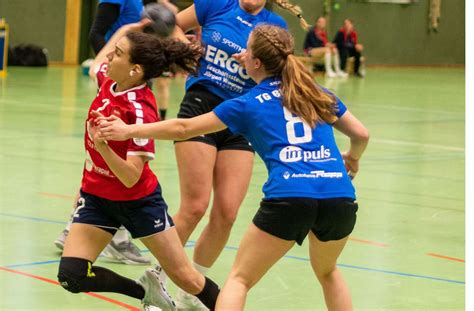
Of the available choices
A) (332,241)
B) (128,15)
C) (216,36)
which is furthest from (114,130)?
(128,15)

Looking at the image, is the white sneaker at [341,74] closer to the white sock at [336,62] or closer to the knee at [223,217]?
the white sock at [336,62]

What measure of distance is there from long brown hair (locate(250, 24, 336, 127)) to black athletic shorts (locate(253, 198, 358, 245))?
1.22 feet

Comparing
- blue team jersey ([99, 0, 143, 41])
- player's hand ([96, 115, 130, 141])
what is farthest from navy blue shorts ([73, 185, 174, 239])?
blue team jersey ([99, 0, 143, 41])

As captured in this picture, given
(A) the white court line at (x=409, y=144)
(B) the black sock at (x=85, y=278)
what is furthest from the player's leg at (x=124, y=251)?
(A) the white court line at (x=409, y=144)

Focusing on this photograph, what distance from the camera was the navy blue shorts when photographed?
193 inches

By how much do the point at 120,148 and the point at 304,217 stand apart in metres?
1.06

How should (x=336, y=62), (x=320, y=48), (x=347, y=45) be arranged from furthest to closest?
(x=347, y=45), (x=336, y=62), (x=320, y=48)

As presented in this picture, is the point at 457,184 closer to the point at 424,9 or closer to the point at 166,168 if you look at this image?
the point at 166,168

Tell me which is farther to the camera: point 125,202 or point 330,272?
point 125,202

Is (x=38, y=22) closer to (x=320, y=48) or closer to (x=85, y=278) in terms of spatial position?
(x=320, y=48)

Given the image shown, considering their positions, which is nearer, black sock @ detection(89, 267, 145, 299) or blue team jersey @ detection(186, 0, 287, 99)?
black sock @ detection(89, 267, 145, 299)

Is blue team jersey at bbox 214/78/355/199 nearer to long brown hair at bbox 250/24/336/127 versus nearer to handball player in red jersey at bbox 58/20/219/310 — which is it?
long brown hair at bbox 250/24/336/127

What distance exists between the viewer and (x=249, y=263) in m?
4.41

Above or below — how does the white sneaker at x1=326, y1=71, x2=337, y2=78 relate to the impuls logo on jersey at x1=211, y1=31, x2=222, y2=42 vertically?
below
